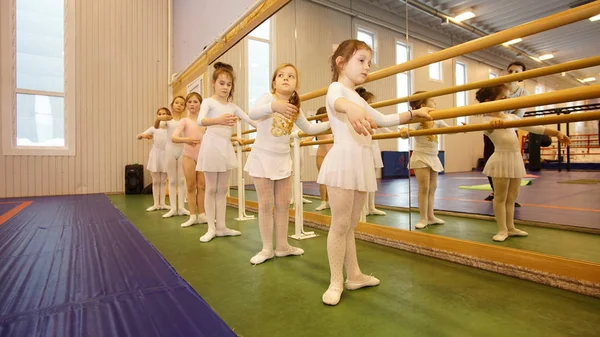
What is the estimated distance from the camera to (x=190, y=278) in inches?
67.1

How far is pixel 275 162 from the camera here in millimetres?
1982

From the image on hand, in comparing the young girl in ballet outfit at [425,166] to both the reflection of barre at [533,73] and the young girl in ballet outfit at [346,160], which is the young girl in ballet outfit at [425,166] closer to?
the reflection of barre at [533,73]

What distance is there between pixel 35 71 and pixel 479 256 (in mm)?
7655

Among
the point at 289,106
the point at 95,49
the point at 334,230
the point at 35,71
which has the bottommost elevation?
the point at 334,230

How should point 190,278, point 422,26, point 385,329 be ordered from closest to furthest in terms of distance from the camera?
point 385,329, point 190,278, point 422,26

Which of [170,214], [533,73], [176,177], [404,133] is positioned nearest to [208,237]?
[170,214]

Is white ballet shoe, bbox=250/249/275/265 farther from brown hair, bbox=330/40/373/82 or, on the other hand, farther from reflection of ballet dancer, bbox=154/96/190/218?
reflection of ballet dancer, bbox=154/96/190/218

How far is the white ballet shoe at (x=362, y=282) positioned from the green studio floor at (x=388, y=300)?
3 cm

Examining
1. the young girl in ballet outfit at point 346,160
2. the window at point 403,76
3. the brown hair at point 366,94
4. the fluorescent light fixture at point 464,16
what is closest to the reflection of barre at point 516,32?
the window at point 403,76

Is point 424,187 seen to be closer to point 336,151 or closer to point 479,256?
point 479,256

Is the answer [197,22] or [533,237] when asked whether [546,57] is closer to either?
[533,237]

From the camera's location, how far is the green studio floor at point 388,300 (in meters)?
1.14

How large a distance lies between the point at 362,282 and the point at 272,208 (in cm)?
77

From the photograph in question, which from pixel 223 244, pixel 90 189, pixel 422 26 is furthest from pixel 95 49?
pixel 422 26
